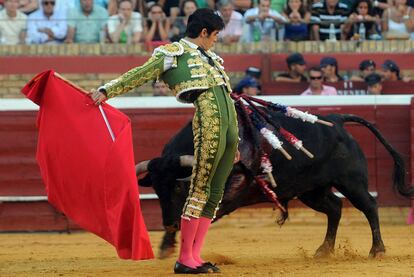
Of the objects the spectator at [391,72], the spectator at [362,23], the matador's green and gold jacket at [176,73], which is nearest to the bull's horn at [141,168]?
the matador's green and gold jacket at [176,73]

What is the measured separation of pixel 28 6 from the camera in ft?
37.6

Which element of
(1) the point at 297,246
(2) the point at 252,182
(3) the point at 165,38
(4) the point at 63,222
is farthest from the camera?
(3) the point at 165,38

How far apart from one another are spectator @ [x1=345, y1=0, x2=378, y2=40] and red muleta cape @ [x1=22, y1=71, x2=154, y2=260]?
5331mm

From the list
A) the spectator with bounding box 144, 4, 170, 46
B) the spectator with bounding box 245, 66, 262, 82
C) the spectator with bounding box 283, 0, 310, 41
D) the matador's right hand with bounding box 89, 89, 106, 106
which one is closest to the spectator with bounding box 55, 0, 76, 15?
the spectator with bounding box 144, 4, 170, 46

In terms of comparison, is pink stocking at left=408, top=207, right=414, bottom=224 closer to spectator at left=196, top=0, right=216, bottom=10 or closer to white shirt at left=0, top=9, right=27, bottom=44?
spectator at left=196, top=0, right=216, bottom=10

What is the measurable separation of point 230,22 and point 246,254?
12.7ft

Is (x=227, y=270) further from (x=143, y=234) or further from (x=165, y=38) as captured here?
(x=165, y=38)

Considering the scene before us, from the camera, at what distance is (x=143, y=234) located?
619cm

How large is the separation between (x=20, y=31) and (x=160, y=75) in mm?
5402

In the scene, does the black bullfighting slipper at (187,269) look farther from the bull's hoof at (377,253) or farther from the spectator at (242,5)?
the spectator at (242,5)

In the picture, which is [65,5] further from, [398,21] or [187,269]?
[187,269]

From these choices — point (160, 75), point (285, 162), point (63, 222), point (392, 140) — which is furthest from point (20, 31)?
point (160, 75)

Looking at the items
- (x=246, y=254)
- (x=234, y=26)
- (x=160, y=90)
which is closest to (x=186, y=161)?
(x=246, y=254)

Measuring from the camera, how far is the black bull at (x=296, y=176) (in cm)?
689
